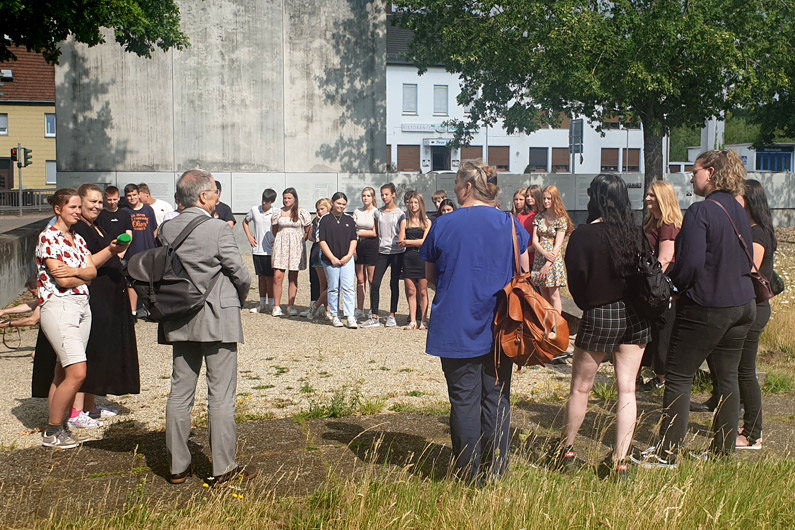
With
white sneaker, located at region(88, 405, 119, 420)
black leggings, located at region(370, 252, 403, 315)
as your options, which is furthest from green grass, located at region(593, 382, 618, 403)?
black leggings, located at region(370, 252, 403, 315)

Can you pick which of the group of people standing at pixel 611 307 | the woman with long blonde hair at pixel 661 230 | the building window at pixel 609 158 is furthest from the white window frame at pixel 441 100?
the group of people standing at pixel 611 307

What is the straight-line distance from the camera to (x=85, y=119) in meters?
22.6

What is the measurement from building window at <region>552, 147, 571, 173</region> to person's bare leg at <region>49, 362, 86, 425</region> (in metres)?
65.1

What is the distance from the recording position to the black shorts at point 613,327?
5.14 metres

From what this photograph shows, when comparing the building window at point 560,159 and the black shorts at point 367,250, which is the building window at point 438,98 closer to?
the building window at point 560,159

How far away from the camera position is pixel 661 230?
680cm

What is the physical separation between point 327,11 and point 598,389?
18.6 meters

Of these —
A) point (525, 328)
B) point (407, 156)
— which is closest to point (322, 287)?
point (525, 328)

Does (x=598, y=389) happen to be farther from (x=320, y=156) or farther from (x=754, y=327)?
(x=320, y=156)

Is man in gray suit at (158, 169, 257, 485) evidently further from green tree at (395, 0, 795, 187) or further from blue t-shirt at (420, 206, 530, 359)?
green tree at (395, 0, 795, 187)

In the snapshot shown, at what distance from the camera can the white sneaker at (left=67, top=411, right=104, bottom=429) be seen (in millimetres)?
6645

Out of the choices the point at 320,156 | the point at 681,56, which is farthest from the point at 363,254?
the point at 681,56

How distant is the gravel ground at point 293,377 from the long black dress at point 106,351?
38cm

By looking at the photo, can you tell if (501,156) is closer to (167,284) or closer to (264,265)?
(264,265)
